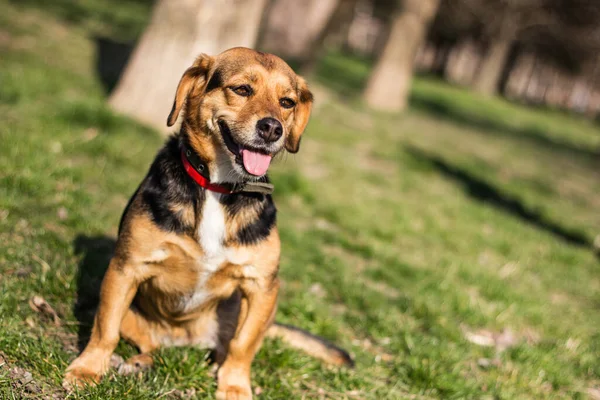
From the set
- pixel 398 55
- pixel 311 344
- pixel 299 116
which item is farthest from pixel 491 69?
pixel 311 344

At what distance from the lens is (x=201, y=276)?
3.27 metres

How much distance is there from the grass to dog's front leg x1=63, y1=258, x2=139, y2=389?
121mm

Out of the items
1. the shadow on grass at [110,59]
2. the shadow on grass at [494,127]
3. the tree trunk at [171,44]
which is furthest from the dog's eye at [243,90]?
the shadow on grass at [494,127]

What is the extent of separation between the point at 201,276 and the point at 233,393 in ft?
2.24

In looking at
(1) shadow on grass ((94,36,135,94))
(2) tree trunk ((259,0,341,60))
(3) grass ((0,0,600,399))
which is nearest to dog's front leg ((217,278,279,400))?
(3) grass ((0,0,600,399))

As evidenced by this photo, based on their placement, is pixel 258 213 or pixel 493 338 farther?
pixel 493 338

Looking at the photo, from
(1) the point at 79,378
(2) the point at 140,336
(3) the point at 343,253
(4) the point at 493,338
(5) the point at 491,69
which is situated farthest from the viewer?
(5) the point at 491,69

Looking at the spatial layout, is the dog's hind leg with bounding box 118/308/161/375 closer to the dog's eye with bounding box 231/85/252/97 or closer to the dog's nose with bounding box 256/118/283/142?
the dog's nose with bounding box 256/118/283/142

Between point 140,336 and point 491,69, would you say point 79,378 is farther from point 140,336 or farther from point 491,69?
point 491,69

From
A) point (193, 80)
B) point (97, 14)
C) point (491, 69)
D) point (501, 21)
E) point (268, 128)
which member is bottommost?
point (268, 128)

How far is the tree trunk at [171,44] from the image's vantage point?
7738mm

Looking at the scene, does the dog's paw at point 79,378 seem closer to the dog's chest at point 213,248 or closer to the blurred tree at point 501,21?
the dog's chest at point 213,248

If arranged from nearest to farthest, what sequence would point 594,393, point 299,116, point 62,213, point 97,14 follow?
point 299,116 → point 594,393 → point 62,213 → point 97,14

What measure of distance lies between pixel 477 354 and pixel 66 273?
3092mm
